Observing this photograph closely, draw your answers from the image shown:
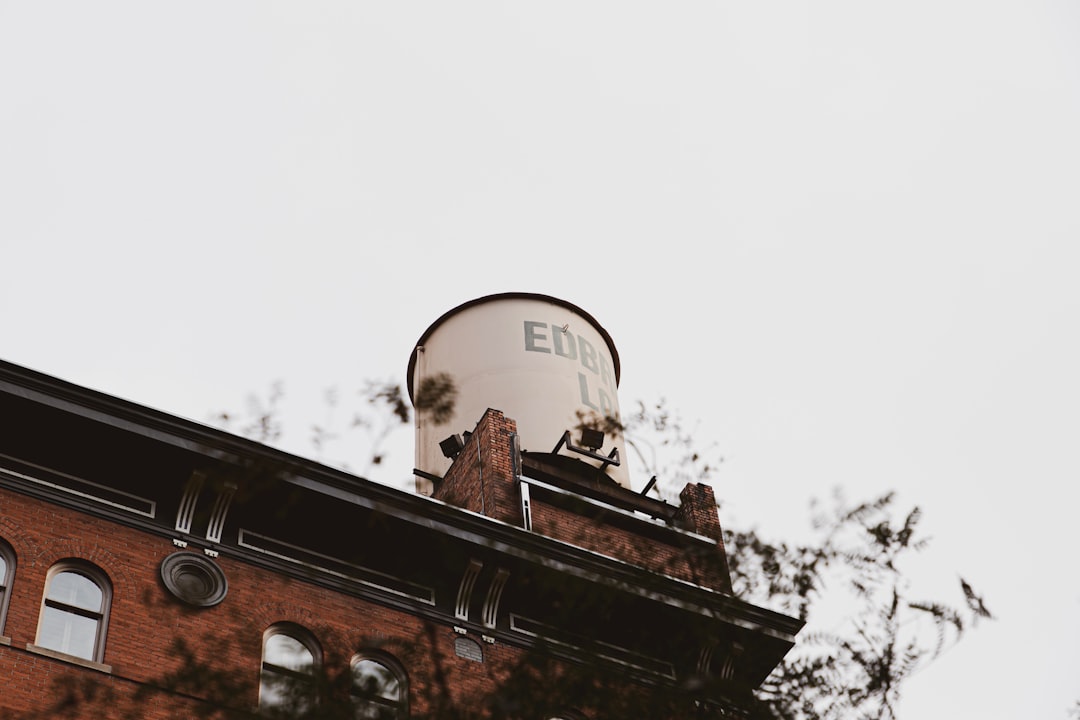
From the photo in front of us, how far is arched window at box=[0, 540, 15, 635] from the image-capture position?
1527 cm

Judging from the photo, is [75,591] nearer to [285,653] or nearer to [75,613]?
[75,613]

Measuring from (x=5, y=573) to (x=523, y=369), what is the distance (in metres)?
12.7

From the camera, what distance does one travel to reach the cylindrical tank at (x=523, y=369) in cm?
2553

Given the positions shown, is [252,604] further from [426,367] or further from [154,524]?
[426,367]

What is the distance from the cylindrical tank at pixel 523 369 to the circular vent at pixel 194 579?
7.97m

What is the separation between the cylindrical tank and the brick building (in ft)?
16.8

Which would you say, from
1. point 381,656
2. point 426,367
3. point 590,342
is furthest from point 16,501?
point 590,342

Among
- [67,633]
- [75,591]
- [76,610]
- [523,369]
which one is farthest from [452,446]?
[67,633]

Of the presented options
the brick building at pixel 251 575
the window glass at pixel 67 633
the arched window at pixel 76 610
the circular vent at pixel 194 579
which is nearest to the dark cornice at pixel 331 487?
the brick building at pixel 251 575

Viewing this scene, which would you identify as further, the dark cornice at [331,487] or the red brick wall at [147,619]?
the dark cornice at [331,487]

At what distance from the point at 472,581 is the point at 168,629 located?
432cm

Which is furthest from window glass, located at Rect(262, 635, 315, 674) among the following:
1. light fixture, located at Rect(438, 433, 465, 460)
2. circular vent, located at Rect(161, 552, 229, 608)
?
light fixture, located at Rect(438, 433, 465, 460)

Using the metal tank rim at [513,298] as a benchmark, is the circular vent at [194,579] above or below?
below

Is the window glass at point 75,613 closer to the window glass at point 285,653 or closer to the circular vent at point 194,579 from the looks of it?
the circular vent at point 194,579
